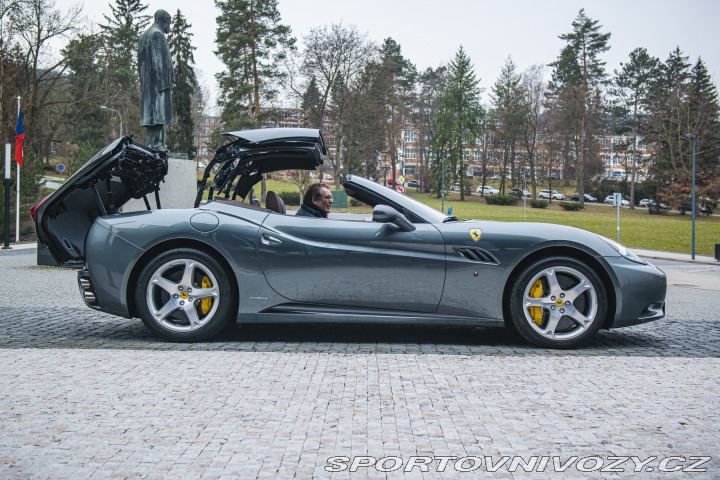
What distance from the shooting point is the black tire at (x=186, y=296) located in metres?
5.59

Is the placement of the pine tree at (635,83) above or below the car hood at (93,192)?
above

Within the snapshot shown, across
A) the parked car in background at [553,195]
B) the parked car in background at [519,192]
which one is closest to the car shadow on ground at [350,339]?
the parked car in background at [519,192]

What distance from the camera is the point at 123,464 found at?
2844 mm

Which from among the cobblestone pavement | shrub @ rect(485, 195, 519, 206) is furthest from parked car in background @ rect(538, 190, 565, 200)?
the cobblestone pavement

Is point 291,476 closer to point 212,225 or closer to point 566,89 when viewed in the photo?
point 212,225

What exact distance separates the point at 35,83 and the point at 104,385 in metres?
38.0

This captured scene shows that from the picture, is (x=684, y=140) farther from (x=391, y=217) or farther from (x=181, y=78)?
(x=391, y=217)

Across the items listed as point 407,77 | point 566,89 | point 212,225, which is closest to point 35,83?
point 212,225

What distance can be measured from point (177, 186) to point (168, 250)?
30.7ft

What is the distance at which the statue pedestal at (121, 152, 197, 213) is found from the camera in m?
14.5

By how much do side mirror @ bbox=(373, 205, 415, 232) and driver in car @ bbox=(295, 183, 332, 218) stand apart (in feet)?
2.03

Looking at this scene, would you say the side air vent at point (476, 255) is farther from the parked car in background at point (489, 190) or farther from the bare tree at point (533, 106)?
the parked car in background at point (489, 190)

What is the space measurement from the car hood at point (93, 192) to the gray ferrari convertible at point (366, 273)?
0.44 meters

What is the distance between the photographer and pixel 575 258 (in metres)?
5.57
